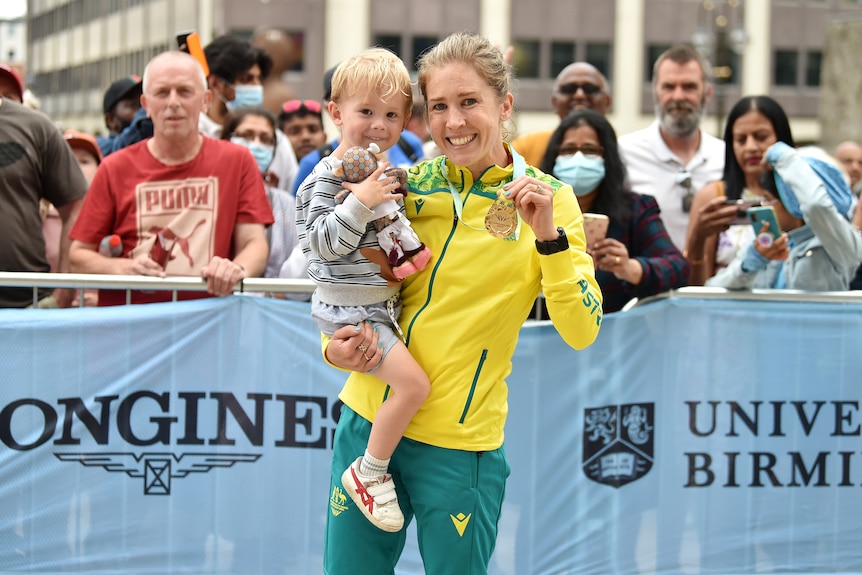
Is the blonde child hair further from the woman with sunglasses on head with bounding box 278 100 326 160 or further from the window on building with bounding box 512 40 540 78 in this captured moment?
the window on building with bounding box 512 40 540 78

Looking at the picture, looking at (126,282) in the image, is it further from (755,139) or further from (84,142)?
(755,139)

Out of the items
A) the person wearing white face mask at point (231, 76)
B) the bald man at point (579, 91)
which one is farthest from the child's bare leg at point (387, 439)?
the person wearing white face mask at point (231, 76)

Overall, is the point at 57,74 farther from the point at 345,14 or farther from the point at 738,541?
the point at 738,541

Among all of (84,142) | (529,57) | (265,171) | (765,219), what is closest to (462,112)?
(765,219)

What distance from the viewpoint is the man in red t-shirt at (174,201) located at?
208 inches

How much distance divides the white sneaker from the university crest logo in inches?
82.1

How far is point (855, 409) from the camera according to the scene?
5332 millimetres

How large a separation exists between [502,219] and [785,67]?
4919 cm

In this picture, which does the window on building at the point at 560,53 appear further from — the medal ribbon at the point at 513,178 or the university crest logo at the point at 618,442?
the medal ribbon at the point at 513,178

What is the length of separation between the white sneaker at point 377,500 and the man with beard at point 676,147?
3.36m

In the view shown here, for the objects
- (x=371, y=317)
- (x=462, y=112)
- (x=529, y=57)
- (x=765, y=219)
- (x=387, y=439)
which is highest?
(x=529, y=57)

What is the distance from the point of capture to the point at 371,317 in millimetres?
3279

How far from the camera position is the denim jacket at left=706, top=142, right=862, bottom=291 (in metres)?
5.18

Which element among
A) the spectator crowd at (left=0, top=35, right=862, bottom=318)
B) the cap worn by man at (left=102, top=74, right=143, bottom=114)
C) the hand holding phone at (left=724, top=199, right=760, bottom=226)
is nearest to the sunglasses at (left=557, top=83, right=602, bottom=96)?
the spectator crowd at (left=0, top=35, right=862, bottom=318)
